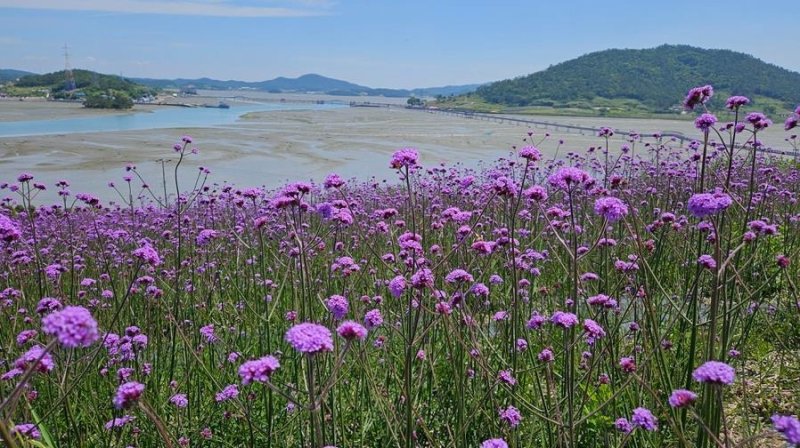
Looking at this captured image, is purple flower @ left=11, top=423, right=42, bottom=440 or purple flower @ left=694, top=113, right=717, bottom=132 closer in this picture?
purple flower @ left=11, top=423, right=42, bottom=440

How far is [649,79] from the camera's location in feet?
417

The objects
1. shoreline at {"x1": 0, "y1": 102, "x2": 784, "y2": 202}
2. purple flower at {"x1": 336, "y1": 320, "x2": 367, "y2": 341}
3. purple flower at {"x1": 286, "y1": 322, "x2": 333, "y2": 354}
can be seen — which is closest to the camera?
purple flower at {"x1": 286, "y1": 322, "x2": 333, "y2": 354}

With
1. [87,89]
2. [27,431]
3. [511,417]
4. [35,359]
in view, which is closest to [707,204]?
[511,417]

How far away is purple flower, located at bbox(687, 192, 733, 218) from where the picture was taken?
8.23 ft

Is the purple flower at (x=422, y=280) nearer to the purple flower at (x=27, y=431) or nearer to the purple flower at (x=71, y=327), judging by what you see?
the purple flower at (x=71, y=327)

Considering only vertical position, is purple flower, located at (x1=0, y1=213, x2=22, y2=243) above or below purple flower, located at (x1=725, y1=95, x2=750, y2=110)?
below

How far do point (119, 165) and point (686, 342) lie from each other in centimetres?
2136

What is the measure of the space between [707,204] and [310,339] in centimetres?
175

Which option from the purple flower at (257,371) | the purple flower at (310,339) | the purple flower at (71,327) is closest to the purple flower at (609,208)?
the purple flower at (310,339)

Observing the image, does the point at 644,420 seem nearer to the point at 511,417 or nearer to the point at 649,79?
the point at 511,417

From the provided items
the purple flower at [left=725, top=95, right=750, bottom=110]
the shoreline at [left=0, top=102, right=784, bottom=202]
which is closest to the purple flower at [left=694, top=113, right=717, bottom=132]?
the purple flower at [left=725, top=95, right=750, bottom=110]

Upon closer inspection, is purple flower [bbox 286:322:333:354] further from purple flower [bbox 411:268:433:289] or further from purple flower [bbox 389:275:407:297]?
purple flower [bbox 389:275:407:297]

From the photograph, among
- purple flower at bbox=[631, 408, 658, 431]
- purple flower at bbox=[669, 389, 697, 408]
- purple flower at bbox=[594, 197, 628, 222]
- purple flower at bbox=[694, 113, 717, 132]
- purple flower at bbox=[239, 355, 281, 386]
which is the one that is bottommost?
purple flower at bbox=[631, 408, 658, 431]

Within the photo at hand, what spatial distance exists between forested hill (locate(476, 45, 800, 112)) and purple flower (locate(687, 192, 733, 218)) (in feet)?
311
